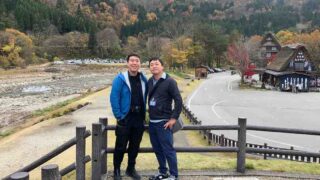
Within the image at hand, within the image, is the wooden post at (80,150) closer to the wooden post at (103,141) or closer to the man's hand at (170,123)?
the wooden post at (103,141)

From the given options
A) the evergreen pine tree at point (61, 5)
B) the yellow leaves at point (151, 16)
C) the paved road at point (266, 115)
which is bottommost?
the paved road at point (266, 115)

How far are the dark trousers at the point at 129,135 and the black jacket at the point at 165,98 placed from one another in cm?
Result: 26

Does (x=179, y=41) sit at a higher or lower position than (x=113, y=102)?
higher

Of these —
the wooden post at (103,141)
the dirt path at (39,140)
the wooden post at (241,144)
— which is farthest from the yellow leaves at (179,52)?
the wooden post at (103,141)

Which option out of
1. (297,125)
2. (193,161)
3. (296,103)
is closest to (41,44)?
(296,103)

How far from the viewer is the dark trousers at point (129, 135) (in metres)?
5.40

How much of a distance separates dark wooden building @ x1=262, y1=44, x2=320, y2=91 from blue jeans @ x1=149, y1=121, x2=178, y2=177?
36060 mm

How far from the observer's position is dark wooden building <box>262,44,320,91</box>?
133ft

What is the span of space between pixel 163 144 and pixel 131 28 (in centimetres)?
11803

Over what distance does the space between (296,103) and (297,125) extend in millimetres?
10365

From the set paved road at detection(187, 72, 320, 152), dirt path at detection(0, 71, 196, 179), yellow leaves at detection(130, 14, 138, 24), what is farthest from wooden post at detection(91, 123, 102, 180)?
yellow leaves at detection(130, 14, 138, 24)

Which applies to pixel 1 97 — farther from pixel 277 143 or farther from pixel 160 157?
pixel 160 157

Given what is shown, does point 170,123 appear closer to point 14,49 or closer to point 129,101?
point 129,101

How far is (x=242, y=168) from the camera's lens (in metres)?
6.32
